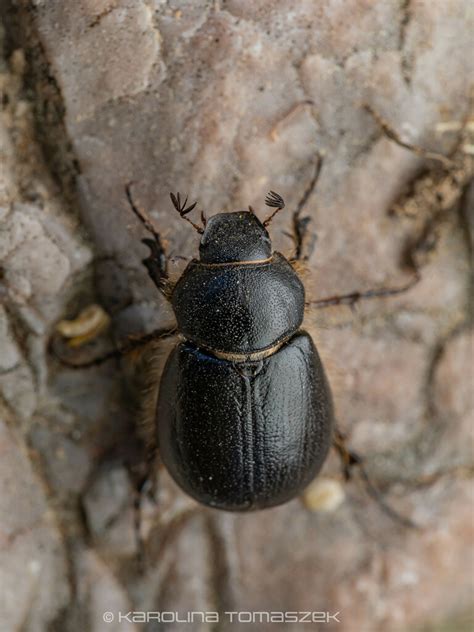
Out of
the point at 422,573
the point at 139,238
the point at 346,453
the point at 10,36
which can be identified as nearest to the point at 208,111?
the point at 139,238

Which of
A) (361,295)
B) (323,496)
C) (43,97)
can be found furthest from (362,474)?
(43,97)

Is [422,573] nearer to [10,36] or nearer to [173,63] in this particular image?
[173,63]

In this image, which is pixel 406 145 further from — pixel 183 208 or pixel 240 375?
pixel 240 375

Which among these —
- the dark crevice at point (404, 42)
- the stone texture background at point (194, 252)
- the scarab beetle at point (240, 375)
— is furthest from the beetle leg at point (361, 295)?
the dark crevice at point (404, 42)

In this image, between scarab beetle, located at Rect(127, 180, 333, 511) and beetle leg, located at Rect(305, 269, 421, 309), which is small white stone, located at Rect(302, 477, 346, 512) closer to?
scarab beetle, located at Rect(127, 180, 333, 511)

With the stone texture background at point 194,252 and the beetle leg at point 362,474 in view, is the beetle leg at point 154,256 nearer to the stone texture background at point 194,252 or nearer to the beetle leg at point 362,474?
the stone texture background at point 194,252
